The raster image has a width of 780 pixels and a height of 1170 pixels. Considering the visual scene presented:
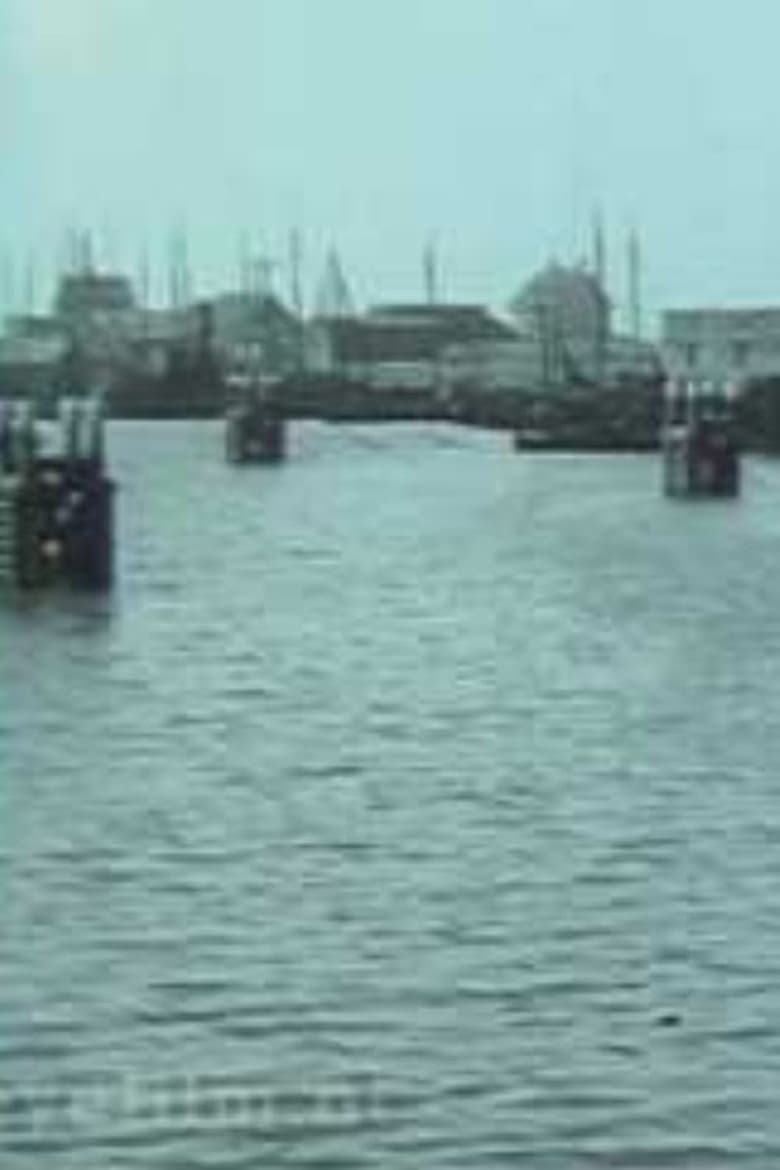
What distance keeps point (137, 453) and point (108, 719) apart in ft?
487

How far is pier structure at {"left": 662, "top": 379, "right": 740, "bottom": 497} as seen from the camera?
98125mm

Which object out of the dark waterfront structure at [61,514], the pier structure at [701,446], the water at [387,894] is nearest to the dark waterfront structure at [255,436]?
the pier structure at [701,446]

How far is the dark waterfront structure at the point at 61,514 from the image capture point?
48.9m

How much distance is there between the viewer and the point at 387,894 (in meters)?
20.2

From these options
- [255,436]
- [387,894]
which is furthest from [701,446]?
[387,894]

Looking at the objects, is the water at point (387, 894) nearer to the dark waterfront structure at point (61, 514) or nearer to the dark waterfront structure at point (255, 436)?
the dark waterfront structure at point (61, 514)

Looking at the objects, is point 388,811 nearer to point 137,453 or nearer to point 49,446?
point 49,446

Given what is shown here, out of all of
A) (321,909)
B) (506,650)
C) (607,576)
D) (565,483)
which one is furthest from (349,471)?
(321,909)

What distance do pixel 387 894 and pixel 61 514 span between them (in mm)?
29703

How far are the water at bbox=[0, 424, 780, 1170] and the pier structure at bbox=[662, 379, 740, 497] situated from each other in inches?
2010

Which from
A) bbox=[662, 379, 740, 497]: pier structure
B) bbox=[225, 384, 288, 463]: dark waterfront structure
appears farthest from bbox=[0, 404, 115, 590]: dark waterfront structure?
bbox=[225, 384, 288, 463]: dark waterfront structure

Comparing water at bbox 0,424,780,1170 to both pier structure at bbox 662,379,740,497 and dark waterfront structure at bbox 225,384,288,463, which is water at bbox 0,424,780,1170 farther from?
dark waterfront structure at bbox 225,384,288,463

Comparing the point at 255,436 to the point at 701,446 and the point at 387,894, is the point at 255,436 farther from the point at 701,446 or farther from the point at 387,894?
the point at 387,894

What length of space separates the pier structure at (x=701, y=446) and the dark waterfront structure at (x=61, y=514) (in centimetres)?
4710
